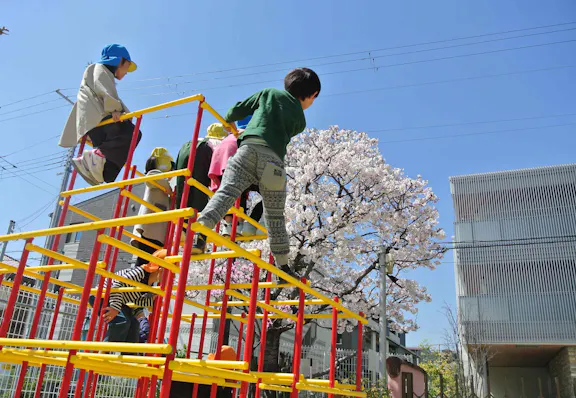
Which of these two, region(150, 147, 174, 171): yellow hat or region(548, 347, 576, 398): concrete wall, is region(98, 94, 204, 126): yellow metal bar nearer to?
region(150, 147, 174, 171): yellow hat

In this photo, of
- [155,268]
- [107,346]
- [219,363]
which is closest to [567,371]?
[155,268]

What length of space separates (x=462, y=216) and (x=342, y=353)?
33.6 feet

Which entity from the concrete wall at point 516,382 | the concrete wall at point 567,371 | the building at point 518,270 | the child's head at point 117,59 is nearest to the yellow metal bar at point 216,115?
the child's head at point 117,59

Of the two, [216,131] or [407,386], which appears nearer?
[216,131]

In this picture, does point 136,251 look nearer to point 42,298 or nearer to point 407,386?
point 42,298

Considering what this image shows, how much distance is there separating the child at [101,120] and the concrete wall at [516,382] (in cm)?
2516

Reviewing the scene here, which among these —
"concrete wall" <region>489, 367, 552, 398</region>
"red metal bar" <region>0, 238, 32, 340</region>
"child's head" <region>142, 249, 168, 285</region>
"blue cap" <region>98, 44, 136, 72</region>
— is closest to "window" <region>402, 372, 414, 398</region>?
"child's head" <region>142, 249, 168, 285</region>

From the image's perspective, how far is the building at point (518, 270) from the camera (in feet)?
61.5

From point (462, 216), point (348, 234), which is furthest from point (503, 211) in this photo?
point (348, 234)

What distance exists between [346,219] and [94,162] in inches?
366

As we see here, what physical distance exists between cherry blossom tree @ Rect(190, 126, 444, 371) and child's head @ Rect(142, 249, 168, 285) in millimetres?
8342

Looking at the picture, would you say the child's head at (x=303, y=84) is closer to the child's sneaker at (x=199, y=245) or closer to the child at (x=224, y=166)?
the child at (x=224, y=166)

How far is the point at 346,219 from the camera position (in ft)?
40.0

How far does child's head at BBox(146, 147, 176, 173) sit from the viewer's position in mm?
4234
